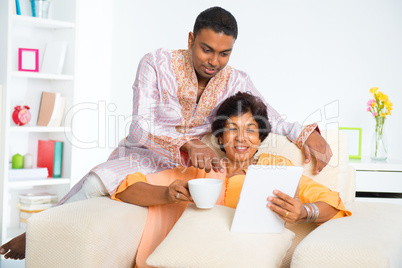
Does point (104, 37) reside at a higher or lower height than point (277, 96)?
higher

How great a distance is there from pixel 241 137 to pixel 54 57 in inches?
77.0

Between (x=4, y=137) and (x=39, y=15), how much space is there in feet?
2.97

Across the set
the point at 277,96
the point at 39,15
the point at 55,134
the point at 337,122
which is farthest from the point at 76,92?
the point at 337,122

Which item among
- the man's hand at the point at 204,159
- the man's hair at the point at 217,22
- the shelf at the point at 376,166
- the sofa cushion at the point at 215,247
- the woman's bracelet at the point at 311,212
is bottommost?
the sofa cushion at the point at 215,247

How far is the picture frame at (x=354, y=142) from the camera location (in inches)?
125

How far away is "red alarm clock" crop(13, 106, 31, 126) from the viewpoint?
125 inches

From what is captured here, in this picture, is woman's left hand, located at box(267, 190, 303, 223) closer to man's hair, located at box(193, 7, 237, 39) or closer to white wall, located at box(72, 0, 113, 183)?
man's hair, located at box(193, 7, 237, 39)

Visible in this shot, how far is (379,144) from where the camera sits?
10.1ft

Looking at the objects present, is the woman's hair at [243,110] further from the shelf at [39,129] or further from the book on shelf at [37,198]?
the book on shelf at [37,198]

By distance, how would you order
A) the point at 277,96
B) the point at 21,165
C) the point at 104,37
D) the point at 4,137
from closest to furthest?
the point at 4,137 < the point at 21,165 < the point at 277,96 < the point at 104,37

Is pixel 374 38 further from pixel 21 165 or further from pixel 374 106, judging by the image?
pixel 21 165

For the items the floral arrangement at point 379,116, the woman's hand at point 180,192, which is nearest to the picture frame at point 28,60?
the woman's hand at point 180,192

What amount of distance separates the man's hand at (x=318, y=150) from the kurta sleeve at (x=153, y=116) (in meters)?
0.51

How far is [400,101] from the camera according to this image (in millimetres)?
3297
